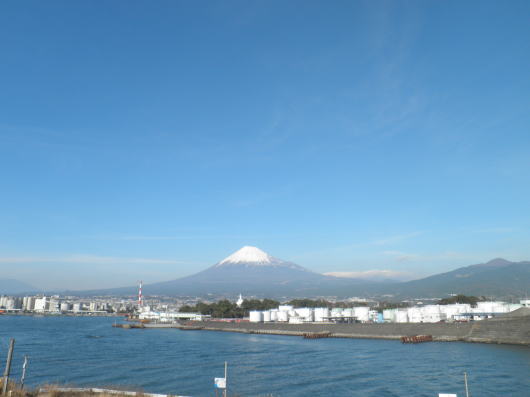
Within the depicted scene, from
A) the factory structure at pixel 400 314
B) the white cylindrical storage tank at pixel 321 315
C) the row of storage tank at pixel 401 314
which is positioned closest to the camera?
the factory structure at pixel 400 314

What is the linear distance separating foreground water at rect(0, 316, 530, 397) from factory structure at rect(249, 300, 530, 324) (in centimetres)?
1932

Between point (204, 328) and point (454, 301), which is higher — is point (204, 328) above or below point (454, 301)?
below

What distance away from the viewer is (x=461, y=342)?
39.3 m

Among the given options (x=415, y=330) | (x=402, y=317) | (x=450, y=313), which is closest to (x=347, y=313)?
(x=402, y=317)

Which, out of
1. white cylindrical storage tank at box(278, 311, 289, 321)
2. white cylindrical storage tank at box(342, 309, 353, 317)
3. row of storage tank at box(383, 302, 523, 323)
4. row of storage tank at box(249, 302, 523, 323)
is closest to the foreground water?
row of storage tank at box(383, 302, 523, 323)

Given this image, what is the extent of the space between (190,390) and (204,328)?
51.4 m

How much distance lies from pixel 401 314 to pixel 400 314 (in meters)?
0.14

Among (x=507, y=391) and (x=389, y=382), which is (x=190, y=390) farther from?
(x=507, y=391)

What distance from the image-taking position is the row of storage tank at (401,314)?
54469mm

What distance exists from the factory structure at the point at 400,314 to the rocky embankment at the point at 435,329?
18.6 feet

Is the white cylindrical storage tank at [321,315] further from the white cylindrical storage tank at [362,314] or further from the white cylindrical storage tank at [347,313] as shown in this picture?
the white cylindrical storage tank at [362,314]

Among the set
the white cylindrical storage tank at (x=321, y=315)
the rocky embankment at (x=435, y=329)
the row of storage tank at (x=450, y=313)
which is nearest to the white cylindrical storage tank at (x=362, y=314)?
the white cylindrical storage tank at (x=321, y=315)

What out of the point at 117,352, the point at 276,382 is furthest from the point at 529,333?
the point at 117,352

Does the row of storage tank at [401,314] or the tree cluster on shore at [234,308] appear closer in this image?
the row of storage tank at [401,314]
